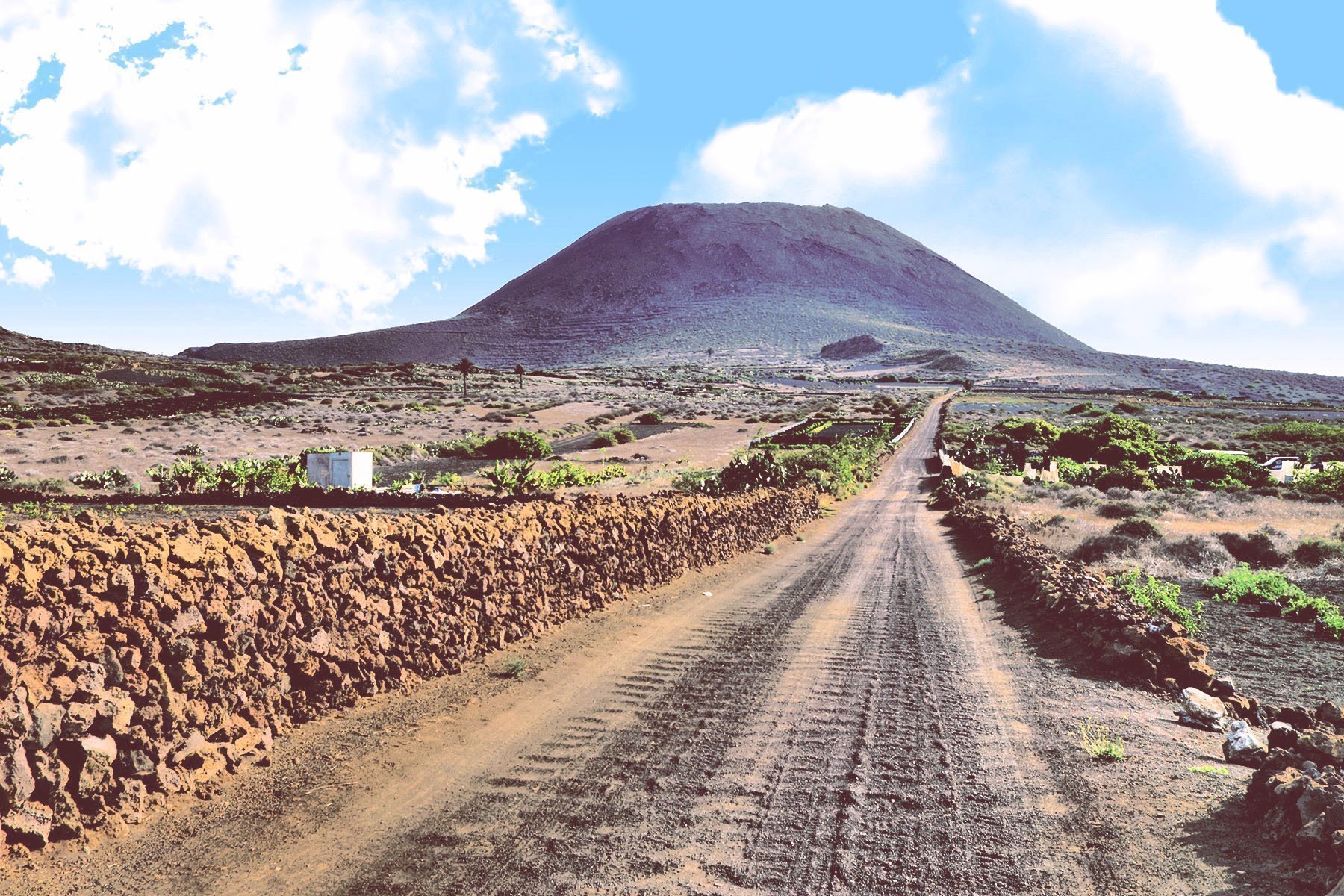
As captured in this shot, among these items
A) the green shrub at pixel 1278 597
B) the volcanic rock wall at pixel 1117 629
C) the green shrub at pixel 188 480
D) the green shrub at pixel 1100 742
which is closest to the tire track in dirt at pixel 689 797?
the green shrub at pixel 1100 742

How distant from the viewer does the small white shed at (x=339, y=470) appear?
24969mm

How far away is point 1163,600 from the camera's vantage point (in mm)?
11781

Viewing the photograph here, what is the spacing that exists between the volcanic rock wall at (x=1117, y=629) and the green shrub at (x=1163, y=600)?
15.3 inches

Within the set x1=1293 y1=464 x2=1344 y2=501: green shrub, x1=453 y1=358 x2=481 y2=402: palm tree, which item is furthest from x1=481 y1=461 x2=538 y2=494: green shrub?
x1=453 y1=358 x2=481 y2=402: palm tree

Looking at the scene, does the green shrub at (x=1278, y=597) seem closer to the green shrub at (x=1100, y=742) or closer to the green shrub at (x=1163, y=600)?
the green shrub at (x=1163, y=600)

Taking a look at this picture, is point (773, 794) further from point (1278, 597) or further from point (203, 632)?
point (1278, 597)

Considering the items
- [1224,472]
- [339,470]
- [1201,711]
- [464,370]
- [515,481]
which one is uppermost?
[464,370]

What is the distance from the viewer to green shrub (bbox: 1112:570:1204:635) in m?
11.0

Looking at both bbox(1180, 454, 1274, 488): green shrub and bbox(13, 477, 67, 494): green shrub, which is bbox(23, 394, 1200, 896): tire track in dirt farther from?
bbox(1180, 454, 1274, 488): green shrub

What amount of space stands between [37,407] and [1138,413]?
318 ft

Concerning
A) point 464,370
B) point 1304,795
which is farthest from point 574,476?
point 464,370

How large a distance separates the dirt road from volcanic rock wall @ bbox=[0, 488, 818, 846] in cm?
31

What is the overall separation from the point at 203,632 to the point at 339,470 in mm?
20980

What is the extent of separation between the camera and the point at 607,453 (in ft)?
150
